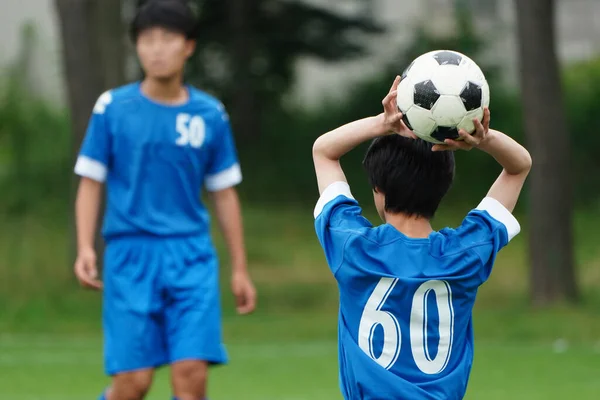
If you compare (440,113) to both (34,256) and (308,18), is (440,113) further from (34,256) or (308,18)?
(308,18)

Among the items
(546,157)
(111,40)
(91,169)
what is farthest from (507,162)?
(111,40)

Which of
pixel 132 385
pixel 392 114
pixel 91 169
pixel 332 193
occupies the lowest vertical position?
pixel 132 385

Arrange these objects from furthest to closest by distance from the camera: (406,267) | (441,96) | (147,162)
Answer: (147,162), (441,96), (406,267)

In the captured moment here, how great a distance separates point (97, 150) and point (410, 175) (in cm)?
258

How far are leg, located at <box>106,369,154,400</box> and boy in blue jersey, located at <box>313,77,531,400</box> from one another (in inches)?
86.0

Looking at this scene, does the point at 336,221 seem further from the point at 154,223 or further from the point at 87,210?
the point at 87,210

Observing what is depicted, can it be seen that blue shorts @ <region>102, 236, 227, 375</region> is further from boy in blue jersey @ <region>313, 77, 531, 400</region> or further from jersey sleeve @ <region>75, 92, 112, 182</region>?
boy in blue jersey @ <region>313, 77, 531, 400</region>

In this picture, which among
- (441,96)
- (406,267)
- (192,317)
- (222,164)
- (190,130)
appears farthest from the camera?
(222,164)

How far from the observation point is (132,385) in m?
5.87

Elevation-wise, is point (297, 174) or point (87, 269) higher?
point (87, 269)

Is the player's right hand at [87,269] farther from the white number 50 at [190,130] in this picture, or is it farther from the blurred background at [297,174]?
the blurred background at [297,174]

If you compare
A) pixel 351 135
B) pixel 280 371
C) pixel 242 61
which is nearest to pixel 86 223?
pixel 351 135

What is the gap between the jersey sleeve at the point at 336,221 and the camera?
378 cm

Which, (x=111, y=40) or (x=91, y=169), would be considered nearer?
(x=91, y=169)
